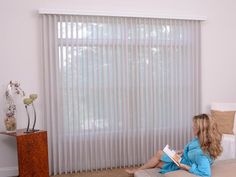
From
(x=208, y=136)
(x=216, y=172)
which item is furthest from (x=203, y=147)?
(x=216, y=172)

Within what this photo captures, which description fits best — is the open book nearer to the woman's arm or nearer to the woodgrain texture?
the woman's arm

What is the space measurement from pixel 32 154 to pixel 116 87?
4.94ft

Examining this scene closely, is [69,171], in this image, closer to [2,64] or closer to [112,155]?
[112,155]

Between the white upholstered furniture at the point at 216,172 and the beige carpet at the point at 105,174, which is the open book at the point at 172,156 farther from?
the beige carpet at the point at 105,174

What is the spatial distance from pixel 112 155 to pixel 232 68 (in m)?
2.48

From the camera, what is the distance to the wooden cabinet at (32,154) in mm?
3258

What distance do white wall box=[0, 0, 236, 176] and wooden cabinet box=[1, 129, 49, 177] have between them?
26.1 inches

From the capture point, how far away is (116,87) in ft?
13.7

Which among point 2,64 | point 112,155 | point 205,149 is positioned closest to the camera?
point 205,149

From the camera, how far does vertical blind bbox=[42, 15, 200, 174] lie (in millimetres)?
3973

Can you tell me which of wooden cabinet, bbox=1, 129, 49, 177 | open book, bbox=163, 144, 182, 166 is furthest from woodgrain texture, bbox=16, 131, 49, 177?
open book, bbox=163, 144, 182, 166

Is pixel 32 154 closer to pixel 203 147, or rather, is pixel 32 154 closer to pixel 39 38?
pixel 39 38

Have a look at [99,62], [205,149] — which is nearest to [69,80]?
[99,62]

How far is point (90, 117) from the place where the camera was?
4.11 metres
